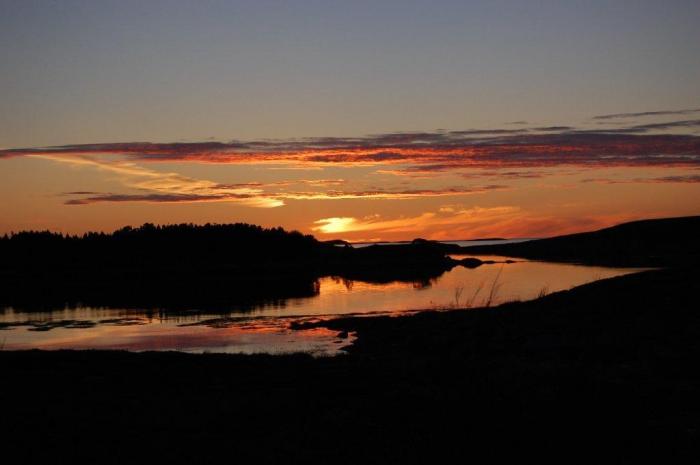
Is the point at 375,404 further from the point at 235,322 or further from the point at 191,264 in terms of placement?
the point at 191,264

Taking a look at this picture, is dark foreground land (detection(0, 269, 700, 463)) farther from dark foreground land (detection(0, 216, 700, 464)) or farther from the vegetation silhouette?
the vegetation silhouette

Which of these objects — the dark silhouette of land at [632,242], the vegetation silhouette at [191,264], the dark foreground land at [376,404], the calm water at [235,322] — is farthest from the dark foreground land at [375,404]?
the dark silhouette of land at [632,242]

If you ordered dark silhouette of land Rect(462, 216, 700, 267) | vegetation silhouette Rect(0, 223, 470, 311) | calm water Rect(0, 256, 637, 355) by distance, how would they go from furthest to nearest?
dark silhouette of land Rect(462, 216, 700, 267), vegetation silhouette Rect(0, 223, 470, 311), calm water Rect(0, 256, 637, 355)

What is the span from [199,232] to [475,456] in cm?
12171

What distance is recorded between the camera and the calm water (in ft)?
113

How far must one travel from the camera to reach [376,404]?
1405 centimetres

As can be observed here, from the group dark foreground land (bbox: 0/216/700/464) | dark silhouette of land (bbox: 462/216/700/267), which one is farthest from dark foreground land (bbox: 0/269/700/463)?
dark silhouette of land (bbox: 462/216/700/267)

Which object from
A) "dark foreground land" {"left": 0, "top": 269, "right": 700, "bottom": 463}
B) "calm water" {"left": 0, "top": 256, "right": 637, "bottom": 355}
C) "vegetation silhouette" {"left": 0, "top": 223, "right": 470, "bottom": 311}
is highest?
"vegetation silhouette" {"left": 0, "top": 223, "right": 470, "bottom": 311}

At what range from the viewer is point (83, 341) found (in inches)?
1463

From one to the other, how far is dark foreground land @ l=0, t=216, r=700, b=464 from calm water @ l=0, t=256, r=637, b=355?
31.9ft

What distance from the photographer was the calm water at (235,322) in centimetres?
3450

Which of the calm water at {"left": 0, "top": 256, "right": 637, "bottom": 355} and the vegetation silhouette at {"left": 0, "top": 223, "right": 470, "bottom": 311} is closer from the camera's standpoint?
the calm water at {"left": 0, "top": 256, "right": 637, "bottom": 355}

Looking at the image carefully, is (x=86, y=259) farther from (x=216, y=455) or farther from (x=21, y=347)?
(x=216, y=455)

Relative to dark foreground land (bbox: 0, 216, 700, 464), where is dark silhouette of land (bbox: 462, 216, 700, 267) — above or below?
above
